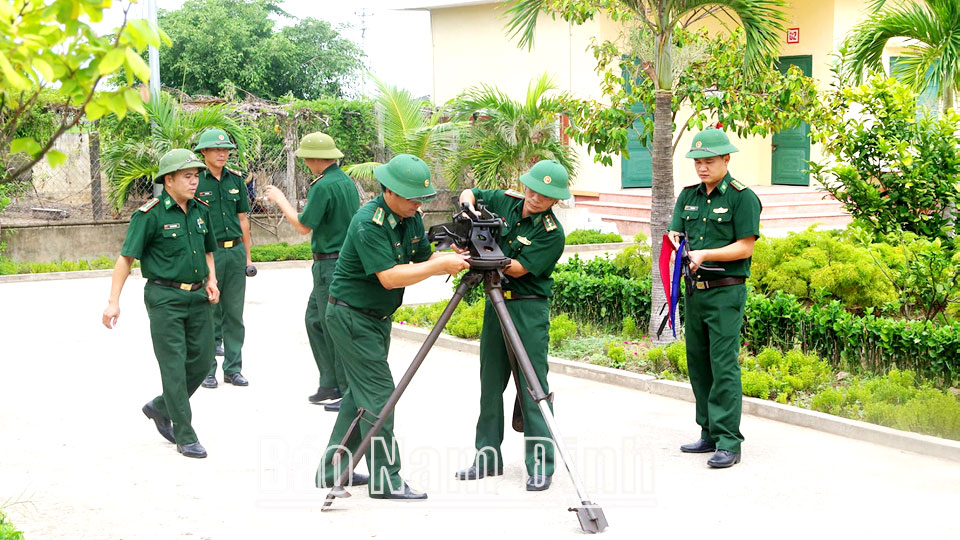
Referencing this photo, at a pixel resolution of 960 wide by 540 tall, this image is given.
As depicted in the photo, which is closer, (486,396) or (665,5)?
(486,396)

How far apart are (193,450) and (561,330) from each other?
405 centimetres

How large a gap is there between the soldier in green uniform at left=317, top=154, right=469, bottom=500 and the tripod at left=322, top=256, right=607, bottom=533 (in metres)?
0.10

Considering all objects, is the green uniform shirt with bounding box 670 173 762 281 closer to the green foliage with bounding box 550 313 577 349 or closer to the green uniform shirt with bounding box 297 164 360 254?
the green uniform shirt with bounding box 297 164 360 254

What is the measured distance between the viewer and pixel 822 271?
9242 millimetres

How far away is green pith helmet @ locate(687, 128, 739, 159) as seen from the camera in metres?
6.59

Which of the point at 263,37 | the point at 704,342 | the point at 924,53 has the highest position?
the point at 263,37

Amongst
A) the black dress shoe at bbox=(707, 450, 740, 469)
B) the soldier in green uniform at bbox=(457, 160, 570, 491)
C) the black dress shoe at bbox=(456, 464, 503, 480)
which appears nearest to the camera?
the soldier in green uniform at bbox=(457, 160, 570, 491)

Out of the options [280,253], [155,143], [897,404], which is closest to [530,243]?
[897,404]

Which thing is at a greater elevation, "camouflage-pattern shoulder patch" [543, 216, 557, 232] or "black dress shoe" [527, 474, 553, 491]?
"camouflage-pattern shoulder patch" [543, 216, 557, 232]

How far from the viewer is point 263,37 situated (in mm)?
32094

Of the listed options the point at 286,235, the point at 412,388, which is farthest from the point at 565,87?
the point at 412,388

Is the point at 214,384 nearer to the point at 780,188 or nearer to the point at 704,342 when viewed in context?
the point at 704,342

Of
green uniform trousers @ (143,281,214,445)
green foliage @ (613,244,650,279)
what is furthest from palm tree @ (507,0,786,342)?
green uniform trousers @ (143,281,214,445)

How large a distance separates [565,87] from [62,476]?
16.4 meters
